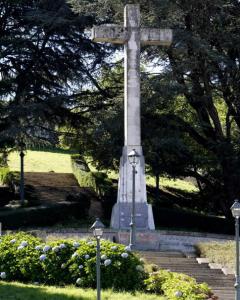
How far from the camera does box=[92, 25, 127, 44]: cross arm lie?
19.8 metres

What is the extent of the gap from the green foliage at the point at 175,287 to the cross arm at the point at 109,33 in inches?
357

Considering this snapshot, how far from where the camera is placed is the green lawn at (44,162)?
40219 millimetres

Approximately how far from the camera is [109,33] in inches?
785

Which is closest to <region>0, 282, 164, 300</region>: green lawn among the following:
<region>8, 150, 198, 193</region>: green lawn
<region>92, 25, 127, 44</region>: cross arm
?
<region>92, 25, 127, 44</region>: cross arm

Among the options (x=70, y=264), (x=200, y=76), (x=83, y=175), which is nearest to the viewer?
(x=70, y=264)

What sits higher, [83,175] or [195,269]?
[83,175]

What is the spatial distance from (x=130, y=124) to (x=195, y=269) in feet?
18.7

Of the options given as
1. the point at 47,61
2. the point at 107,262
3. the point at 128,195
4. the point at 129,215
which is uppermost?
the point at 47,61

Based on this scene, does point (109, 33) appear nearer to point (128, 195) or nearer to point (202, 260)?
point (128, 195)

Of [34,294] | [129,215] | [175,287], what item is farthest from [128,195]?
[34,294]

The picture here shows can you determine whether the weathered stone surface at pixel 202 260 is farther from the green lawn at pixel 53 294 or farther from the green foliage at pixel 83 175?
the green foliage at pixel 83 175

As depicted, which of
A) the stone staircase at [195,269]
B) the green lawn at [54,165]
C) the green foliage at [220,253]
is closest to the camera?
the stone staircase at [195,269]

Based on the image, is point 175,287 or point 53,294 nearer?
point 53,294

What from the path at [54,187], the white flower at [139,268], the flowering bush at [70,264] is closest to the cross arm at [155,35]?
the flowering bush at [70,264]
